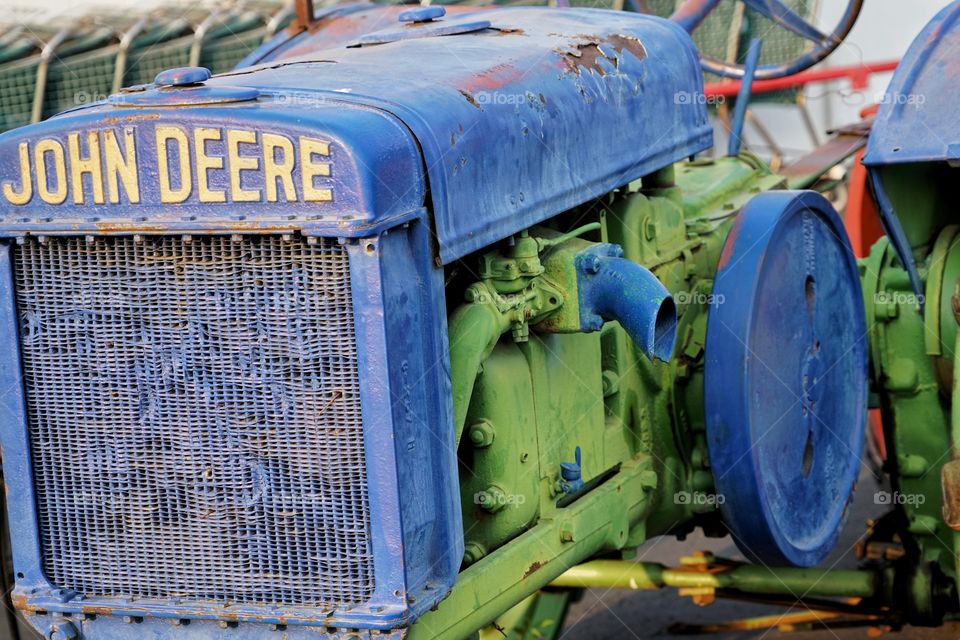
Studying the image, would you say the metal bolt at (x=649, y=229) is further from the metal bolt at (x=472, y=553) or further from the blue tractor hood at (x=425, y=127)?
the metal bolt at (x=472, y=553)

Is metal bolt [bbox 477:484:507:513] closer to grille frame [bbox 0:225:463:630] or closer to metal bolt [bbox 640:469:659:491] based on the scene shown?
grille frame [bbox 0:225:463:630]

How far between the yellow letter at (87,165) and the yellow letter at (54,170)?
2cm

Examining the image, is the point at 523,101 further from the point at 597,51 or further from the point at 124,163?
the point at 124,163

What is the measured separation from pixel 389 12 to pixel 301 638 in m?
2.00

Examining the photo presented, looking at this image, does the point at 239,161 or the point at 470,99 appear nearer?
the point at 239,161

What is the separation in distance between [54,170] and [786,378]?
1.73 meters

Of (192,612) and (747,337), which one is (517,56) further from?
(192,612)

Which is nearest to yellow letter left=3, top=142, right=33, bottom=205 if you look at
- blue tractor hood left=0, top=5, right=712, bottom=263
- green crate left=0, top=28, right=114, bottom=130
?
blue tractor hood left=0, top=5, right=712, bottom=263

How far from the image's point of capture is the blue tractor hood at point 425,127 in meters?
2.32

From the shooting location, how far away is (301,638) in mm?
2469

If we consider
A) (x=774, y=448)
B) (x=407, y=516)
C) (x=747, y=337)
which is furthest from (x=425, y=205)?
(x=774, y=448)

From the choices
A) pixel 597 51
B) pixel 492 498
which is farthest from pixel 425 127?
pixel 597 51

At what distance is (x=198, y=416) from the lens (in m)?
2.46

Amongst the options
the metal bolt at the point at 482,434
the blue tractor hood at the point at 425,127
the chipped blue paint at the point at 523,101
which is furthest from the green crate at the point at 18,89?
the metal bolt at the point at 482,434
